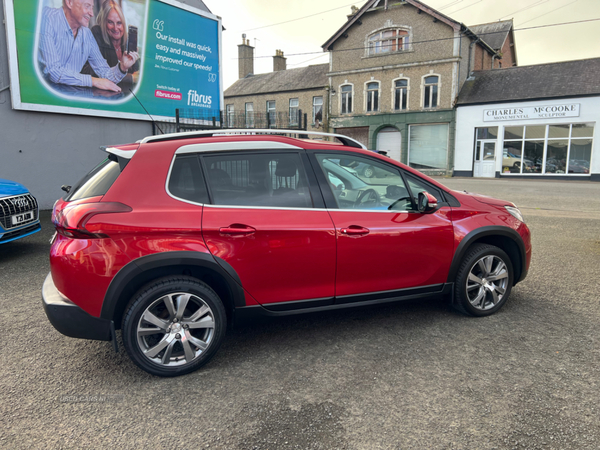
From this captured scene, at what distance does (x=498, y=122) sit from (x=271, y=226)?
27.2 m

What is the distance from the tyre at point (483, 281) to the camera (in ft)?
13.1

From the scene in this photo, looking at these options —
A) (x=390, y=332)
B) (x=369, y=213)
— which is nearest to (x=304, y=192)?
(x=369, y=213)

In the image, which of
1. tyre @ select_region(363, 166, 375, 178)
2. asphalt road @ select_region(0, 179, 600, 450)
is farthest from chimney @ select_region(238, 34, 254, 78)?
tyre @ select_region(363, 166, 375, 178)

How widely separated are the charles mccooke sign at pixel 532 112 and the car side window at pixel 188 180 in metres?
27.2

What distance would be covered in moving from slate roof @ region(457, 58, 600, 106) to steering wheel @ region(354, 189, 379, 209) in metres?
26.0

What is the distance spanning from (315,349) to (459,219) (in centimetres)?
172

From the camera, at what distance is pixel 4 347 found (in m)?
3.56

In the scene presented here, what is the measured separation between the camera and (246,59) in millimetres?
40062

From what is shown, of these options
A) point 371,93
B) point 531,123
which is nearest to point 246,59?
point 371,93

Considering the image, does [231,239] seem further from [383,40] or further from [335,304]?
[383,40]

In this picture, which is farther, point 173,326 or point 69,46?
point 69,46

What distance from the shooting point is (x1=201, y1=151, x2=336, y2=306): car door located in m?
3.16

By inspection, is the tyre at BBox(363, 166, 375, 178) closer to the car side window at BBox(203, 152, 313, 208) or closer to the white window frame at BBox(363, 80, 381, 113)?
the car side window at BBox(203, 152, 313, 208)

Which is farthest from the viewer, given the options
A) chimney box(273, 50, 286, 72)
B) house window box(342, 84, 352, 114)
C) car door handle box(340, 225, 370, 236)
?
chimney box(273, 50, 286, 72)
